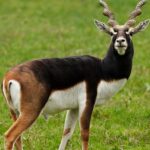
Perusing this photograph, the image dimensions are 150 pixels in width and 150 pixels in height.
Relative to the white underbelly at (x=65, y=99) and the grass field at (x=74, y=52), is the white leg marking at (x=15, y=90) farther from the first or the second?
the grass field at (x=74, y=52)

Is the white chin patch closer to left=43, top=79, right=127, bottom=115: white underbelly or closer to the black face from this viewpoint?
the black face

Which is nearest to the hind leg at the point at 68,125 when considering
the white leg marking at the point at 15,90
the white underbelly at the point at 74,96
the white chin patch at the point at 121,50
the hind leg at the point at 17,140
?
the white underbelly at the point at 74,96

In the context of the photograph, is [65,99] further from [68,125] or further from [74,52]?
[74,52]

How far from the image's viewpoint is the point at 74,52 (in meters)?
15.1

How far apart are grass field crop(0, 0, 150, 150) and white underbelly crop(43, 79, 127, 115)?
99 cm

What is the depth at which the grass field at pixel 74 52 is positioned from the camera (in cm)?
866

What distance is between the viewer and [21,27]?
61.6ft

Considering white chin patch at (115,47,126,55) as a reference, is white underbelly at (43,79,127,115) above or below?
below

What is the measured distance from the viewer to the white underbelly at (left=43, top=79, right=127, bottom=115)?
23.5 ft

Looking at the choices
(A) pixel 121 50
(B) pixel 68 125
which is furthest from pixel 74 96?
(A) pixel 121 50

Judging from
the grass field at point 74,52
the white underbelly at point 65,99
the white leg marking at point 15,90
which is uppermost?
the white leg marking at point 15,90

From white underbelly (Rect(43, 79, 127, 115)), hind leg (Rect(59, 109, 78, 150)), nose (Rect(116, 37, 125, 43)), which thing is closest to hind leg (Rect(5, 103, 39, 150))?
white underbelly (Rect(43, 79, 127, 115))

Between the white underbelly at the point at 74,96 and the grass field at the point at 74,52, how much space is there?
993 mm

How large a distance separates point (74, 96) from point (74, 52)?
784 centimetres
